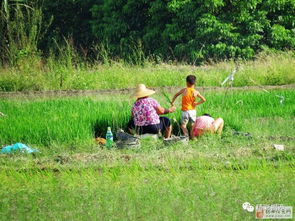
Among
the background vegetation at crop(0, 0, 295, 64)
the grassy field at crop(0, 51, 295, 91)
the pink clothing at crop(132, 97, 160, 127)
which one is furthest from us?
the background vegetation at crop(0, 0, 295, 64)

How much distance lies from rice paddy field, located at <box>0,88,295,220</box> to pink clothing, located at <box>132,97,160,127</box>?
38 centimetres

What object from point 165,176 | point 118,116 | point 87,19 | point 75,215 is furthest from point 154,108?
point 87,19

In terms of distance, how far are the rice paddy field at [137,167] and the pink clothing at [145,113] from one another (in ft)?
1.26

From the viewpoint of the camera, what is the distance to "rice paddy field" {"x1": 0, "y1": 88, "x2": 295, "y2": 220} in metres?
6.21

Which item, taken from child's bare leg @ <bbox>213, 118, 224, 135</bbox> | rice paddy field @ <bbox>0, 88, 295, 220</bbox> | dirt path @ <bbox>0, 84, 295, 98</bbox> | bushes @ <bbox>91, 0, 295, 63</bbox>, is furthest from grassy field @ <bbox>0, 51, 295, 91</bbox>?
child's bare leg @ <bbox>213, 118, 224, 135</bbox>

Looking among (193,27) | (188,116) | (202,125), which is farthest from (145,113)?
(193,27)

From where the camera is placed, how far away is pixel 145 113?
31.8 ft

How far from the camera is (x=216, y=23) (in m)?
22.6

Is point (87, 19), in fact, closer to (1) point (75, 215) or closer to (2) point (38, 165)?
(2) point (38, 165)

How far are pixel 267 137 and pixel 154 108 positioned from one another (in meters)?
1.60

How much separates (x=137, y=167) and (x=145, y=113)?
1.86 m

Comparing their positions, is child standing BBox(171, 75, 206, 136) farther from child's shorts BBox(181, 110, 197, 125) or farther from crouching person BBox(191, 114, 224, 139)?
crouching person BBox(191, 114, 224, 139)

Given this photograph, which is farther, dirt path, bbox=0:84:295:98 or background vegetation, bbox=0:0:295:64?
background vegetation, bbox=0:0:295:64

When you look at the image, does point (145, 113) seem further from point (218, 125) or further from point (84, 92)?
point (84, 92)
